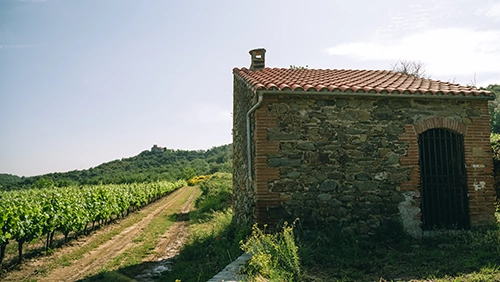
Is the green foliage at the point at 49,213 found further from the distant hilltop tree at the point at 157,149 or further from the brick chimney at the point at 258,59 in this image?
the distant hilltop tree at the point at 157,149

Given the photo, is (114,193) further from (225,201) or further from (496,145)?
(496,145)

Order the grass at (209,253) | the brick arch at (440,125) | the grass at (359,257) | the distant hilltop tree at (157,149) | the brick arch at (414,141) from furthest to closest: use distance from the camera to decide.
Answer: the distant hilltop tree at (157,149) → the brick arch at (440,125) → the brick arch at (414,141) → the grass at (209,253) → the grass at (359,257)

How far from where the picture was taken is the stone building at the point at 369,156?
21.1 feet

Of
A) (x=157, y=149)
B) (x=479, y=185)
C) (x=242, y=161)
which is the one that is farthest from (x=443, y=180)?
(x=157, y=149)

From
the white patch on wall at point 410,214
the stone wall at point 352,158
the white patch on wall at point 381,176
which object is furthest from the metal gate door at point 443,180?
the white patch on wall at point 381,176

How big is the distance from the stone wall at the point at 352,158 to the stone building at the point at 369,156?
0.06ft

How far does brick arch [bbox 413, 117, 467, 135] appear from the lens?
684 centimetres

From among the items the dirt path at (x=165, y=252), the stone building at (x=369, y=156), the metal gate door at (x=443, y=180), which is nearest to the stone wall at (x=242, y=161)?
the stone building at (x=369, y=156)

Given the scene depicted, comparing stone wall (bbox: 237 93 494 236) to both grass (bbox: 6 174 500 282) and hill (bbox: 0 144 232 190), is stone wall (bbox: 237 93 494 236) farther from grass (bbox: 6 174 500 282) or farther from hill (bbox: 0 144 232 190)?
hill (bbox: 0 144 232 190)

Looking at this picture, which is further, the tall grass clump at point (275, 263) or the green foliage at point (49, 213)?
the green foliage at point (49, 213)

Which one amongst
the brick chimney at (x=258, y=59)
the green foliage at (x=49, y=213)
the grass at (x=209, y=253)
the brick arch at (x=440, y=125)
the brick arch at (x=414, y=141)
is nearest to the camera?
the grass at (x=209, y=253)

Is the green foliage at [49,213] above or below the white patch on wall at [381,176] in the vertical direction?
below

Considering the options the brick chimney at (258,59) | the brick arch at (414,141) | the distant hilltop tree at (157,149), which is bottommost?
the brick arch at (414,141)

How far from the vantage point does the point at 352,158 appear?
666 centimetres
